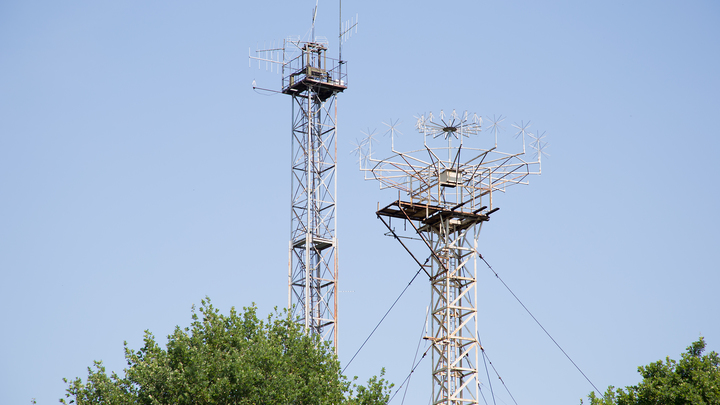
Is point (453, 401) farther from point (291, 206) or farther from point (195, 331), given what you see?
point (291, 206)

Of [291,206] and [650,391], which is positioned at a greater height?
[291,206]

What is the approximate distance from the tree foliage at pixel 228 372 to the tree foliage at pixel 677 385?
39.9 ft

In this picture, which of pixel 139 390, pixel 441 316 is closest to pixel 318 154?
pixel 441 316

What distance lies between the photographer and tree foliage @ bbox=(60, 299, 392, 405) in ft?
171

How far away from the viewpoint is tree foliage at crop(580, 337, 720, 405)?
2240 inches

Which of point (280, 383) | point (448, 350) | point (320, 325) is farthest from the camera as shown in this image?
point (320, 325)

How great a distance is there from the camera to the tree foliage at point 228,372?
52125mm

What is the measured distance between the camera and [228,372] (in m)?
52.3

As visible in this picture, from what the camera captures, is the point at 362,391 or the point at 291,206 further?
the point at 291,206

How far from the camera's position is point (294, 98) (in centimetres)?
7925

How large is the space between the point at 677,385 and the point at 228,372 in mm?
20796

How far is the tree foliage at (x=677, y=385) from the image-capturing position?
187 ft

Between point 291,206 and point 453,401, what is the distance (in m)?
24.8

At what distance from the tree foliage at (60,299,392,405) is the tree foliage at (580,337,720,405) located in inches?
479
